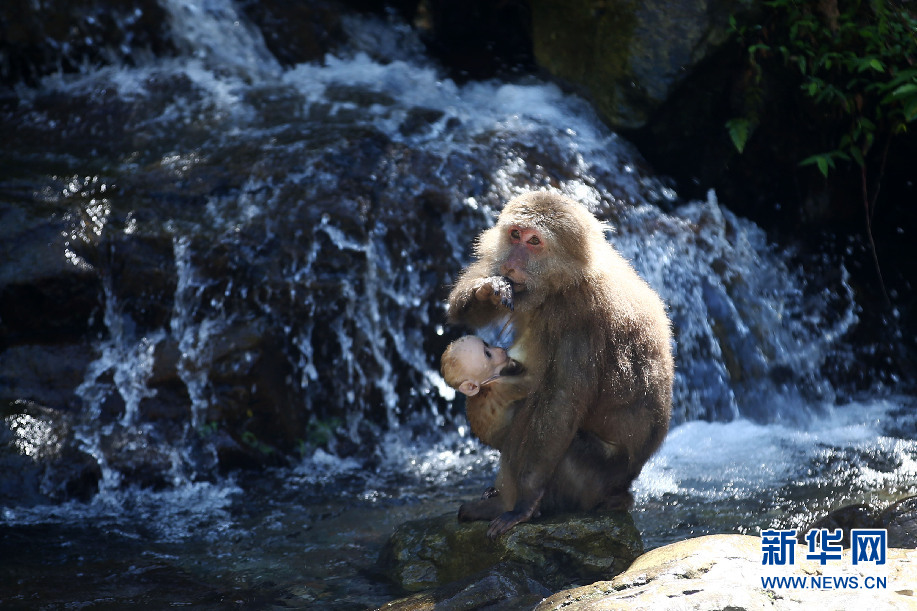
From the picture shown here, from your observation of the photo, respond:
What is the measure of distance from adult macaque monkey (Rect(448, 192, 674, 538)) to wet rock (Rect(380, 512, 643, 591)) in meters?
0.09

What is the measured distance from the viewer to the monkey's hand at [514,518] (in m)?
4.05

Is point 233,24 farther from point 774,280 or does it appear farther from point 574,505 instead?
point 574,505

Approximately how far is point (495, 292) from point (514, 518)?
39.9 inches

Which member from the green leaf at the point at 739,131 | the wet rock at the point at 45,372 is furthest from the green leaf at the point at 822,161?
the wet rock at the point at 45,372

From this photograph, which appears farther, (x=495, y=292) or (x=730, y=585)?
(x=495, y=292)

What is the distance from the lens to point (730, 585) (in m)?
3.19

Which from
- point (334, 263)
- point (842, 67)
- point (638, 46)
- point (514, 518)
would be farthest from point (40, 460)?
point (842, 67)

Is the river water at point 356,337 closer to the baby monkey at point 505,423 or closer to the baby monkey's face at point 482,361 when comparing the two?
the baby monkey at point 505,423

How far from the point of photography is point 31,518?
5.36m

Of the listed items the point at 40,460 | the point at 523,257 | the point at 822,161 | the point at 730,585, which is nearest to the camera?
the point at 730,585

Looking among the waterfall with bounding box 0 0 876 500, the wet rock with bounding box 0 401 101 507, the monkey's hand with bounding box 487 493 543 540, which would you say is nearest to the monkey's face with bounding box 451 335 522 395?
the monkey's hand with bounding box 487 493 543 540

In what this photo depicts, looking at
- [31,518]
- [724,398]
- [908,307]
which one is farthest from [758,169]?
[31,518]

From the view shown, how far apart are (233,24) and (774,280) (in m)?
5.87

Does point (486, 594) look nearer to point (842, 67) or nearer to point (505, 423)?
point (505, 423)
